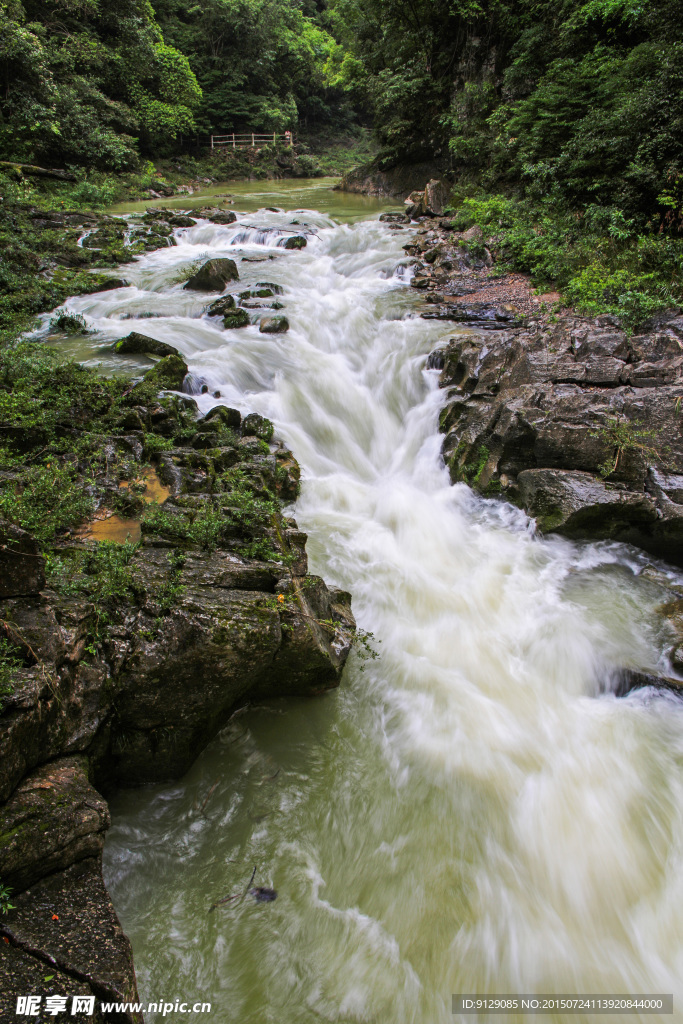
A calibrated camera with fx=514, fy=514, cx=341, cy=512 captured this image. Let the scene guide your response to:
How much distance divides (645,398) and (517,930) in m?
6.27

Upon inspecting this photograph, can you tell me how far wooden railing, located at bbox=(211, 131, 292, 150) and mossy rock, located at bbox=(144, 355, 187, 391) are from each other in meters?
32.7

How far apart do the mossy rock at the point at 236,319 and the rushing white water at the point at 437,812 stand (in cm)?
591

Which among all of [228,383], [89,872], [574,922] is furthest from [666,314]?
[89,872]

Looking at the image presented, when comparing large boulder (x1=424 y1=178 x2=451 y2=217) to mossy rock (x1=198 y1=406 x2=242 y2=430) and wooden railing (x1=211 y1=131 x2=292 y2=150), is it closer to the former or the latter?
mossy rock (x1=198 y1=406 x2=242 y2=430)

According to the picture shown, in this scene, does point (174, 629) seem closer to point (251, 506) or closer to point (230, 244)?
point (251, 506)

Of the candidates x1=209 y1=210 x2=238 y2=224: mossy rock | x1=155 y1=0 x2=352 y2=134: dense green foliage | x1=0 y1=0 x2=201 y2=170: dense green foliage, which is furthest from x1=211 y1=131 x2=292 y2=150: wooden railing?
x1=209 y1=210 x2=238 y2=224: mossy rock

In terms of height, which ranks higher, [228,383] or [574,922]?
[228,383]

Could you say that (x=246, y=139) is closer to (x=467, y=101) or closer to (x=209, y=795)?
(x=467, y=101)

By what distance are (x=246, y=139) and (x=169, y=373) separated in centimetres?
3475

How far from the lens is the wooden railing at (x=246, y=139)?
111ft

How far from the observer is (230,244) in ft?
57.1

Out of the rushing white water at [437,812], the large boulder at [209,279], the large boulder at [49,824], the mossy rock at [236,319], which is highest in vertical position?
the large boulder at [209,279]

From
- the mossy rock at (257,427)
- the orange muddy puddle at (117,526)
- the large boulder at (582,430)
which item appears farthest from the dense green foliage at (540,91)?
the orange muddy puddle at (117,526)

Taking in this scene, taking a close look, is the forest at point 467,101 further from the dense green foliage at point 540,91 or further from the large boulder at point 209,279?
the large boulder at point 209,279
